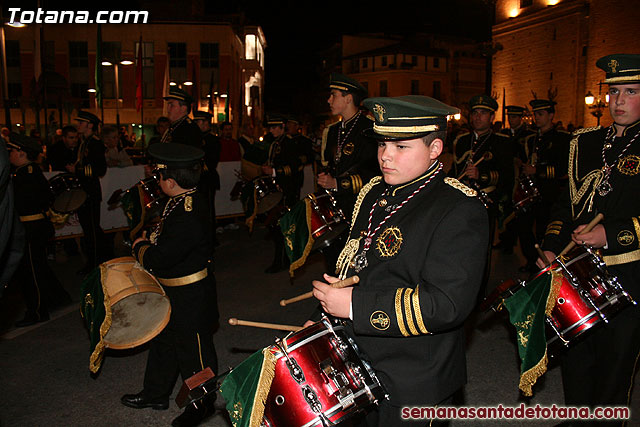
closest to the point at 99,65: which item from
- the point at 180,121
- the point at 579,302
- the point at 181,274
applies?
the point at 180,121

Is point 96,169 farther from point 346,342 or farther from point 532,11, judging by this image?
point 532,11

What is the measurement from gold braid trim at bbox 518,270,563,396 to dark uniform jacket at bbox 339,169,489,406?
0.58m

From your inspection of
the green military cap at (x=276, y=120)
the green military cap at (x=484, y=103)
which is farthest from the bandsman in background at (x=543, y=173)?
the green military cap at (x=276, y=120)

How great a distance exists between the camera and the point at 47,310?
262 inches

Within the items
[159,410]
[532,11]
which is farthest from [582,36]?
[159,410]

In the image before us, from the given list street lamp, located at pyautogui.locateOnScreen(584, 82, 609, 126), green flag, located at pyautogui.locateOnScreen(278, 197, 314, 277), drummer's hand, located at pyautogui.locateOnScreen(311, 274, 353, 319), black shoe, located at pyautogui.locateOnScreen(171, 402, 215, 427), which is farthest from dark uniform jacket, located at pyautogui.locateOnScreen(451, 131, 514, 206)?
street lamp, located at pyautogui.locateOnScreen(584, 82, 609, 126)

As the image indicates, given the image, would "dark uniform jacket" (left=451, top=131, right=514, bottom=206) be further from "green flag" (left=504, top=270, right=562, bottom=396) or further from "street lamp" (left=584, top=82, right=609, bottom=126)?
"street lamp" (left=584, top=82, right=609, bottom=126)

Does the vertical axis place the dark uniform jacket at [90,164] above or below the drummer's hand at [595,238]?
above

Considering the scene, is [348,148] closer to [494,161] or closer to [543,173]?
[494,161]

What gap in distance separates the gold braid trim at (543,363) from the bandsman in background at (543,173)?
563 cm

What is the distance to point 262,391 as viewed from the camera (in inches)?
87.7

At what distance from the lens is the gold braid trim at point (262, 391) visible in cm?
222

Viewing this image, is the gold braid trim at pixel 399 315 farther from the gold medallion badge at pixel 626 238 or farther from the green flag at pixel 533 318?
the gold medallion badge at pixel 626 238

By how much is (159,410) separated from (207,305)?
0.97 meters
